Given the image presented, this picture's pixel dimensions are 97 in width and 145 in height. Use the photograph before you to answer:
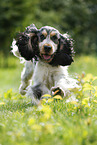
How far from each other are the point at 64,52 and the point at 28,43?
0.64 metres

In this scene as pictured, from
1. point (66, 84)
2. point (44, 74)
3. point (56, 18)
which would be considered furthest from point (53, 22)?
point (66, 84)

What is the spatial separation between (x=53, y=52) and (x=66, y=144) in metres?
2.41

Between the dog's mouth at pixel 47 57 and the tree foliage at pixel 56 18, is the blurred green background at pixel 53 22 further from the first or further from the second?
the dog's mouth at pixel 47 57

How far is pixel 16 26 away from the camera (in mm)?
18672

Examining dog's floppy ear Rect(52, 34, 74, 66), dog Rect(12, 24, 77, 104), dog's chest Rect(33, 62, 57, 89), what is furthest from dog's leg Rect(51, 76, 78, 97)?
dog's floppy ear Rect(52, 34, 74, 66)

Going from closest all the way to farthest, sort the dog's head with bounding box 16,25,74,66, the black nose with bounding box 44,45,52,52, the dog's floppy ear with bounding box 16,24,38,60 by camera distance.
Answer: the black nose with bounding box 44,45,52,52 → the dog's head with bounding box 16,25,74,66 → the dog's floppy ear with bounding box 16,24,38,60

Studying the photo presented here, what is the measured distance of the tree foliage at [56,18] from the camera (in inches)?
716

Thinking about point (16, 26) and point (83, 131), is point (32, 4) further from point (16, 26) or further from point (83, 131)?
point (83, 131)

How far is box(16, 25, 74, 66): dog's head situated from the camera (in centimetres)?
423

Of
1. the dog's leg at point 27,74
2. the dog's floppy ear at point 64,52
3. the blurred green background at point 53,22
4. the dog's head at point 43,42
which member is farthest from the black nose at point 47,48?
the blurred green background at point 53,22

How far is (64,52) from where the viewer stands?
178 inches

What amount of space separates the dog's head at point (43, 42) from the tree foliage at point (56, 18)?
37.3ft

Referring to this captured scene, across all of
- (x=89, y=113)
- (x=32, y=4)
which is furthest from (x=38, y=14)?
(x=89, y=113)

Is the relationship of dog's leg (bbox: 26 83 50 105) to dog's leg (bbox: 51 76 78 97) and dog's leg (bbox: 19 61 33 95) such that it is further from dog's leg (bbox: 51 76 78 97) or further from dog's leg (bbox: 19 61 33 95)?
dog's leg (bbox: 19 61 33 95)
